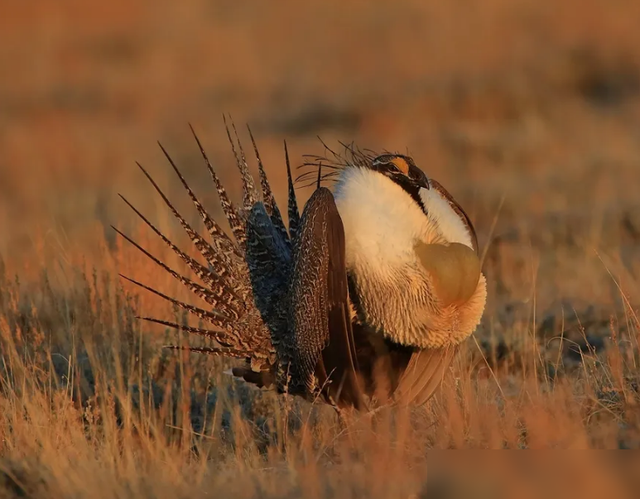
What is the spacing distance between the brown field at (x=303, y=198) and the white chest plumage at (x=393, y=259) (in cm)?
22

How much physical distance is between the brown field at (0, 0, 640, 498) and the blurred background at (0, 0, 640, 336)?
4cm

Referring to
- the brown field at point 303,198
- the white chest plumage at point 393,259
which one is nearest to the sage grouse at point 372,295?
the white chest plumage at point 393,259

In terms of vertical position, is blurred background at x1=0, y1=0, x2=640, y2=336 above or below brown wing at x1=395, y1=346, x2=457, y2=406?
above

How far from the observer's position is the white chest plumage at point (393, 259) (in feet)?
11.8

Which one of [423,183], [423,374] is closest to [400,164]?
[423,183]

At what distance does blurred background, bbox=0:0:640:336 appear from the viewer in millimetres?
6695

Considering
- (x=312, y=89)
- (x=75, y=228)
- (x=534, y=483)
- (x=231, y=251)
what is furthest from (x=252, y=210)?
(x=312, y=89)

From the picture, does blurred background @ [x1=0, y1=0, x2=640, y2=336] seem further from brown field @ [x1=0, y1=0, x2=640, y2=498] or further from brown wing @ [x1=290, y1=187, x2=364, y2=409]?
brown wing @ [x1=290, y1=187, x2=364, y2=409]

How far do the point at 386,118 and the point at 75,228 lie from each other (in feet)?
12.3

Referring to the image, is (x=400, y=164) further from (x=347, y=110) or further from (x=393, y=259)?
(x=347, y=110)

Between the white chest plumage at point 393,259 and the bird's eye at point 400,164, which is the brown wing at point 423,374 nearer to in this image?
the white chest plumage at point 393,259

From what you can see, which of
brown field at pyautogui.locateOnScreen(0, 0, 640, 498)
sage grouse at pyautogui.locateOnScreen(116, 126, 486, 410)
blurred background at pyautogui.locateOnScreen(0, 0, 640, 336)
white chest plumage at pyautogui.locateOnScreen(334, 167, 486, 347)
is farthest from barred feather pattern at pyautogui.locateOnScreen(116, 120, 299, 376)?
blurred background at pyautogui.locateOnScreen(0, 0, 640, 336)

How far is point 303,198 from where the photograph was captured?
8578 millimetres

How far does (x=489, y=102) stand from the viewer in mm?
11578
